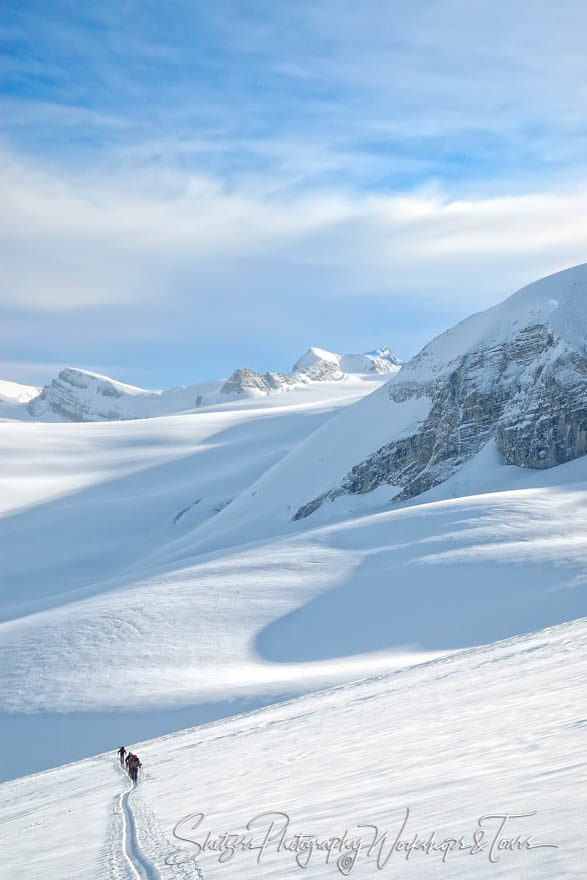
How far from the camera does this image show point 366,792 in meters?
8.02

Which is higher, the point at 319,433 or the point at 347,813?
the point at 319,433

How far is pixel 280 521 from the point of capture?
55.5 m

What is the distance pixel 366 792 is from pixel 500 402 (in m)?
50.1

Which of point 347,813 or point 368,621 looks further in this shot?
point 368,621

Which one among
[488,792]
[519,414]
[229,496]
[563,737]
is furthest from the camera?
[229,496]

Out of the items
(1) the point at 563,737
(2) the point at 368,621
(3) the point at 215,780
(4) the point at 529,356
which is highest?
(4) the point at 529,356

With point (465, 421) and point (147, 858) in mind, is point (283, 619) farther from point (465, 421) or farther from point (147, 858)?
point (465, 421)

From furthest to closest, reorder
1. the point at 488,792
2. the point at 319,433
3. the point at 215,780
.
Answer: the point at 319,433 → the point at 215,780 → the point at 488,792

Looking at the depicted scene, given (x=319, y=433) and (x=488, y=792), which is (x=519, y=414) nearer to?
(x=319, y=433)

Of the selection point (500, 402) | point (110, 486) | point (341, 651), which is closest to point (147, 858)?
point (341, 651)

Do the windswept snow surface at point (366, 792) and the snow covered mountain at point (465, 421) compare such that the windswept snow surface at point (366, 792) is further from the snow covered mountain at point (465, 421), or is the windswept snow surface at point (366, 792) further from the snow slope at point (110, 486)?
the snow covered mountain at point (465, 421)

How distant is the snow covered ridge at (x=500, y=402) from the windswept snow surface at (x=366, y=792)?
35.5 metres

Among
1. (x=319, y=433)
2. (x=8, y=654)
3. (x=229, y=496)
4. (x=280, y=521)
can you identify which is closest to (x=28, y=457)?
(x=229, y=496)

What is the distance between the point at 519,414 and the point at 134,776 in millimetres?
44509
